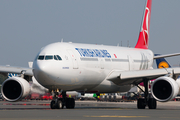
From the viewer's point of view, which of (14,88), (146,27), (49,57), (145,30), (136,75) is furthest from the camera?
(146,27)

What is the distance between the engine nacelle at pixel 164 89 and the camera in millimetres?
24516

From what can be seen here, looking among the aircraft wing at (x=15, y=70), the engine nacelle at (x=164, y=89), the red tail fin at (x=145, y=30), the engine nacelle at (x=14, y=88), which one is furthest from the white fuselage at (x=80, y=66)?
the red tail fin at (x=145, y=30)

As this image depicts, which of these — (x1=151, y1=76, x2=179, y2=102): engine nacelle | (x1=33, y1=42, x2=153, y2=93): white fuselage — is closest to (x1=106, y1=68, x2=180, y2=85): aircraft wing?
(x1=33, y1=42, x2=153, y2=93): white fuselage

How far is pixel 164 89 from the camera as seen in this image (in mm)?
25484

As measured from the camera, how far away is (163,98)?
25.0 meters

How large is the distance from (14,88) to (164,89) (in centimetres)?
1001

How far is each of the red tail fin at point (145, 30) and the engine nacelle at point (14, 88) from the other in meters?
14.6
